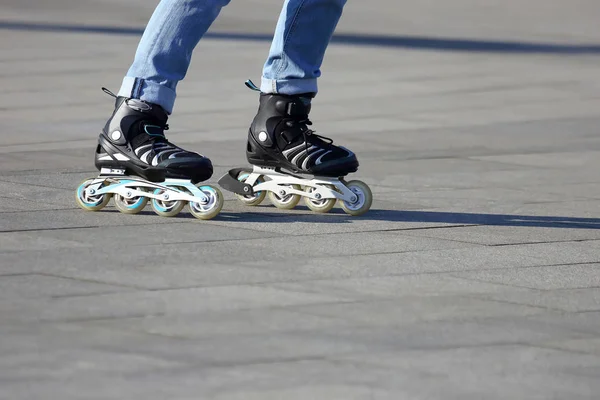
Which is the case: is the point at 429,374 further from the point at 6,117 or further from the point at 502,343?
the point at 6,117

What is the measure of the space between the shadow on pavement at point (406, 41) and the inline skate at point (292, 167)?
266 inches

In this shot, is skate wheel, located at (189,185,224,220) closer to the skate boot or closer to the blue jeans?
the skate boot

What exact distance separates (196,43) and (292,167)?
602mm

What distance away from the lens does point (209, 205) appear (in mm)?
4734

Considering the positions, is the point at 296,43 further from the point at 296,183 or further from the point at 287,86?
the point at 296,183

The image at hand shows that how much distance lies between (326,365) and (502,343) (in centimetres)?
47

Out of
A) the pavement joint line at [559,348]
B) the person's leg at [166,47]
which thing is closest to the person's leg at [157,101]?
the person's leg at [166,47]

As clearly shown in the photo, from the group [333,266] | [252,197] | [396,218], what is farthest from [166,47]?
[333,266]

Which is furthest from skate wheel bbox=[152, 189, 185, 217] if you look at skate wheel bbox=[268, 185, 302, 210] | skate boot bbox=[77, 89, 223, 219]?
skate wheel bbox=[268, 185, 302, 210]

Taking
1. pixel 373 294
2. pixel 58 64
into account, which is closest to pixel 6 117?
pixel 58 64

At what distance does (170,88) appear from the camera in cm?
489

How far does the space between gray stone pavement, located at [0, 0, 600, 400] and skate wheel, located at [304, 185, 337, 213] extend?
0.31ft

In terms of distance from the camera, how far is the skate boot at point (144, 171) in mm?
4746

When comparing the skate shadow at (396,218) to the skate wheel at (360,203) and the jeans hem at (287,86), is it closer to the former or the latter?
the skate wheel at (360,203)
